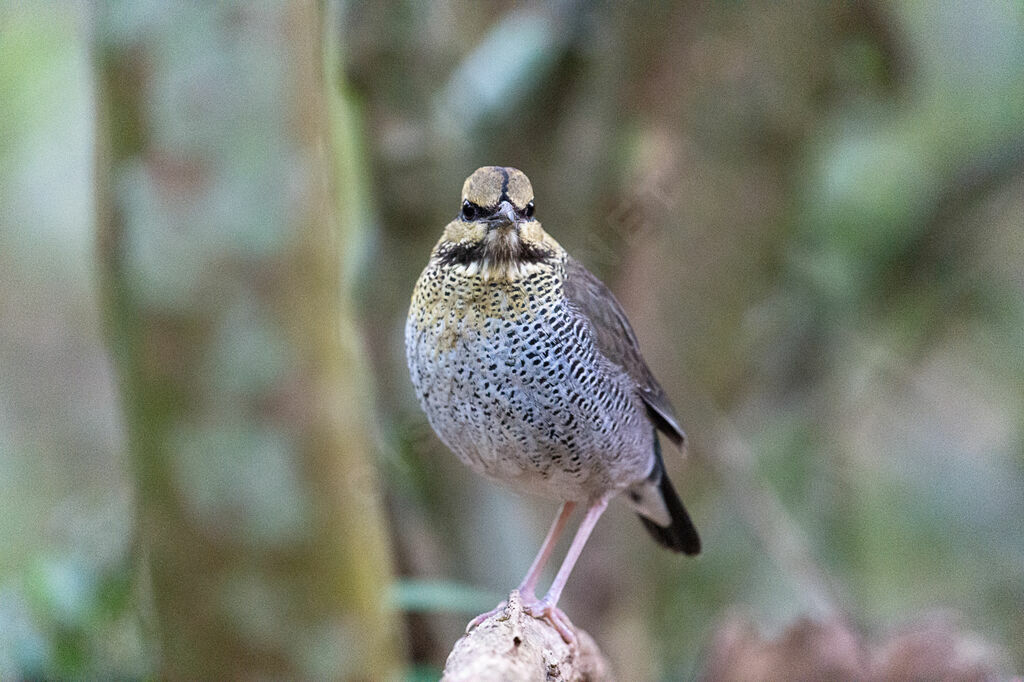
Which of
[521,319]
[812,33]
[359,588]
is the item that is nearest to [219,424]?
[359,588]

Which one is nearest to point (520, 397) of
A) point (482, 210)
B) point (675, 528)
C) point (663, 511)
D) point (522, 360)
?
point (522, 360)

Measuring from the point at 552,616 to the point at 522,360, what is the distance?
0.91 meters

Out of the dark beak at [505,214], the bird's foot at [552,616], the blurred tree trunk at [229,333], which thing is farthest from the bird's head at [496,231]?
the bird's foot at [552,616]

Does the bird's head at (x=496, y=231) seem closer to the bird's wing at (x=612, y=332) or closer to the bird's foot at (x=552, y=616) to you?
the bird's wing at (x=612, y=332)

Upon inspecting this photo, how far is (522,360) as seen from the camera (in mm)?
3215

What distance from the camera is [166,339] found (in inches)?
116

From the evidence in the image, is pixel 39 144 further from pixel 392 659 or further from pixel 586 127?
pixel 392 659

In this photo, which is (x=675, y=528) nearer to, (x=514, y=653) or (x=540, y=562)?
(x=540, y=562)

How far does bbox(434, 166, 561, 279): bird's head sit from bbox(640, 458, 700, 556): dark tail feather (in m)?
1.20

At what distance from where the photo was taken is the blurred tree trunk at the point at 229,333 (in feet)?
9.61

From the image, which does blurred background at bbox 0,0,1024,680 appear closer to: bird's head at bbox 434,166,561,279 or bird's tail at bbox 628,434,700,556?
bird's tail at bbox 628,434,700,556

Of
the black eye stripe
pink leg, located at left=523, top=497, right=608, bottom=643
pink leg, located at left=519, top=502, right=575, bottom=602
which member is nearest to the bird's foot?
pink leg, located at left=523, top=497, right=608, bottom=643

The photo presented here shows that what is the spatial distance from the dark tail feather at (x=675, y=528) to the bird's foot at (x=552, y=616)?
0.73 m

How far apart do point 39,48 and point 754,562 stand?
Answer: 22.4 feet
